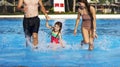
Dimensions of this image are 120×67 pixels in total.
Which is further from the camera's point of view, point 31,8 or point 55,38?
point 55,38

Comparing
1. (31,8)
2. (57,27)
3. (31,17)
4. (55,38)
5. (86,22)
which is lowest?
(55,38)

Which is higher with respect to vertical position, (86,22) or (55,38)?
(86,22)

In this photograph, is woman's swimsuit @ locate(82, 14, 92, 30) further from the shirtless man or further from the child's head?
the shirtless man

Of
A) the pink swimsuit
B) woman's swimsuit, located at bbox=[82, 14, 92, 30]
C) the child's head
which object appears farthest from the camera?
the child's head

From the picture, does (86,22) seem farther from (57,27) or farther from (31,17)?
(31,17)

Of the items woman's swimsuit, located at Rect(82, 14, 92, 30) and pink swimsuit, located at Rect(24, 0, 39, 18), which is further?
pink swimsuit, located at Rect(24, 0, 39, 18)

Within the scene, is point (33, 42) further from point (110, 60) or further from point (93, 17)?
point (110, 60)

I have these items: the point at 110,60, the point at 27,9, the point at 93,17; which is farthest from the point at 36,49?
the point at 110,60

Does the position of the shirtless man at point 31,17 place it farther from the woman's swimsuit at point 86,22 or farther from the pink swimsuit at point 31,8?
the woman's swimsuit at point 86,22

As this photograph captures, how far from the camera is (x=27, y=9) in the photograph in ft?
34.3

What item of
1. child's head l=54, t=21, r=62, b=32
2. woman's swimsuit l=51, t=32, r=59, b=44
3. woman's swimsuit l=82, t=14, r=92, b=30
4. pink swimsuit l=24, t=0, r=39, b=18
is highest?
pink swimsuit l=24, t=0, r=39, b=18

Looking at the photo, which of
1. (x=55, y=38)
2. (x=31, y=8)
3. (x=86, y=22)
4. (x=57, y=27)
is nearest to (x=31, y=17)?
(x=31, y=8)

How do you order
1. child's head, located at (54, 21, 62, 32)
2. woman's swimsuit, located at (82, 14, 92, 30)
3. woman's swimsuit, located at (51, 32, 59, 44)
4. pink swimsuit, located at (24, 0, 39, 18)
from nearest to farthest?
1. woman's swimsuit, located at (82, 14, 92, 30)
2. pink swimsuit, located at (24, 0, 39, 18)
3. child's head, located at (54, 21, 62, 32)
4. woman's swimsuit, located at (51, 32, 59, 44)

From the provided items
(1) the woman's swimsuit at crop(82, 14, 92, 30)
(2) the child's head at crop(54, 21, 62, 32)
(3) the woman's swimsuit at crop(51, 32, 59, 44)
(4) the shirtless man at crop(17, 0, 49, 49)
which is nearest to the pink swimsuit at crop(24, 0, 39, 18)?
(4) the shirtless man at crop(17, 0, 49, 49)
